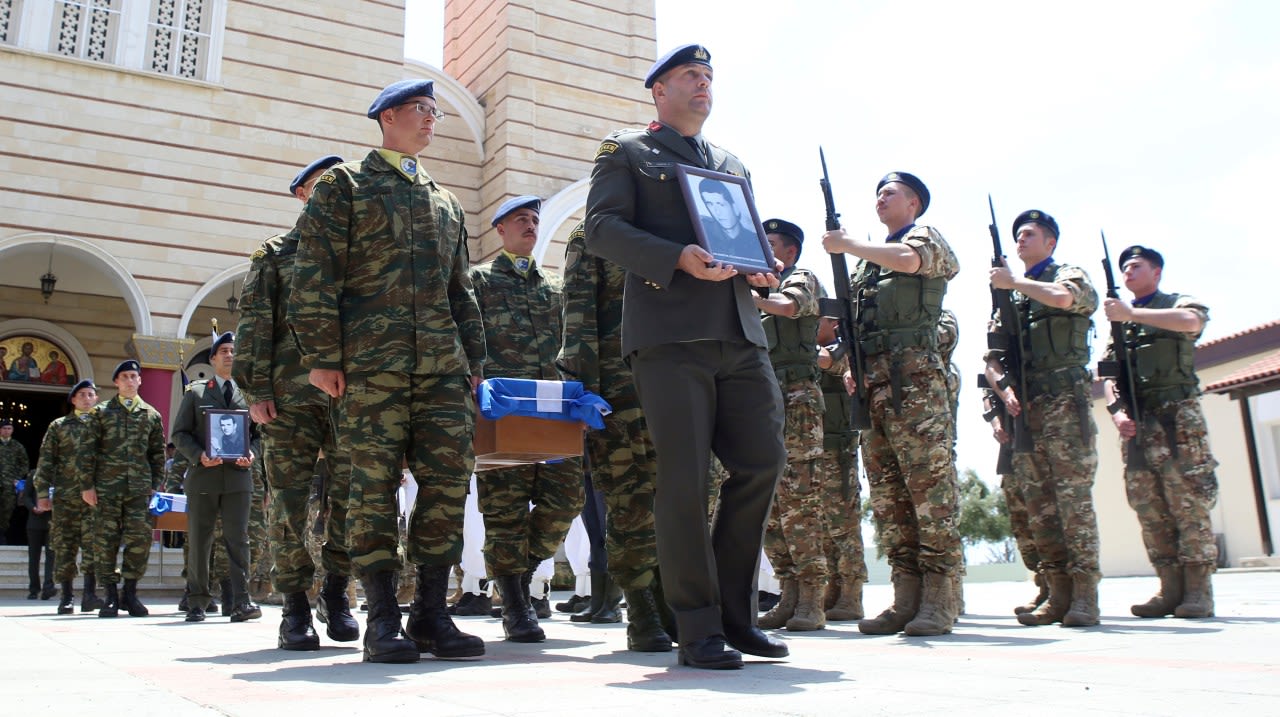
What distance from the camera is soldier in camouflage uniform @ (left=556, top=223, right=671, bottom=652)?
14.8ft

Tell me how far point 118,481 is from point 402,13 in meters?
11.1

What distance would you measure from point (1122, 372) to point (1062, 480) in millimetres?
1142

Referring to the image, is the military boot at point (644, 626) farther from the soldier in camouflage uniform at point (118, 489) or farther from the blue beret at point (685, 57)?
the soldier in camouflage uniform at point (118, 489)

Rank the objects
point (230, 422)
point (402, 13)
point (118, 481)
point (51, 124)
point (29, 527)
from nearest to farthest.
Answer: point (230, 422) → point (118, 481) → point (29, 527) → point (51, 124) → point (402, 13)

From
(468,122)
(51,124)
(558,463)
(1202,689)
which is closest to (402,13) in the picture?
(468,122)

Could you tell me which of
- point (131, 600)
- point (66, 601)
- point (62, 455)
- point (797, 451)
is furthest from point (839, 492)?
point (62, 455)

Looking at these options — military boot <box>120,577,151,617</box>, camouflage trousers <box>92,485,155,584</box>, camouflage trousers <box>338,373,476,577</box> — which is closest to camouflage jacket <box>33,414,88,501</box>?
camouflage trousers <box>92,485,155,584</box>

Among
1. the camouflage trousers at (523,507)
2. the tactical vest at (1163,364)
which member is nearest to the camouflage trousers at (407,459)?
the camouflage trousers at (523,507)

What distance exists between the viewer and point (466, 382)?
424 centimetres

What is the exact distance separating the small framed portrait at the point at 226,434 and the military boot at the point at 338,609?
3.03 meters

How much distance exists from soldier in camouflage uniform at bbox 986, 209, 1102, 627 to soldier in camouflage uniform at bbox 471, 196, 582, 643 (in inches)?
96.9

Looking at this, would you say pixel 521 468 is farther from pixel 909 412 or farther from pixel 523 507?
pixel 909 412

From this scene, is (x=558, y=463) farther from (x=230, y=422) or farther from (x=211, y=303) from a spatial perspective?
(x=211, y=303)

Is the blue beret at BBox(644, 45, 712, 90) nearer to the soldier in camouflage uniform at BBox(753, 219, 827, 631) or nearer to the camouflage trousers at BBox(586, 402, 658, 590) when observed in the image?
the camouflage trousers at BBox(586, 402, 658, 590)
